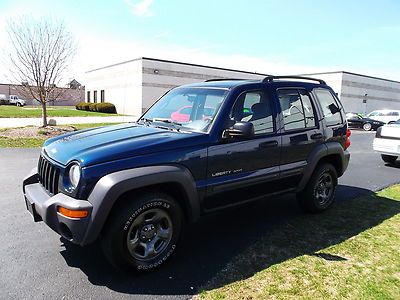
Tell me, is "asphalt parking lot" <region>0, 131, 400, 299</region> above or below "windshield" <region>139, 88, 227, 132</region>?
below

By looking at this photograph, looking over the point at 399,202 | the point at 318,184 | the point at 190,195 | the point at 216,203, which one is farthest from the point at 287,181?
the point at 399,202

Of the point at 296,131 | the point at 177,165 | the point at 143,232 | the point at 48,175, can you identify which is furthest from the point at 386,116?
the point at 48,175

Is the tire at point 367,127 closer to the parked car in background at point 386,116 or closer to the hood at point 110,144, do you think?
the parked car in background at point 386,116

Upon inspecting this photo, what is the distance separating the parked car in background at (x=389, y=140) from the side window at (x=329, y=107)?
5237 mm

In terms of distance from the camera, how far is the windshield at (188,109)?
3.88m

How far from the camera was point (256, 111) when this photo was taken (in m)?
4.20

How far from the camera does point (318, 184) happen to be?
204 inches

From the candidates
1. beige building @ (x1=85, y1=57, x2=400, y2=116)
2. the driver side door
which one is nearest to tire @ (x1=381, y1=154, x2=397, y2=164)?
the driver side door

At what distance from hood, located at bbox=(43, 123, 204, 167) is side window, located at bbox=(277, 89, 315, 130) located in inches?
58.3

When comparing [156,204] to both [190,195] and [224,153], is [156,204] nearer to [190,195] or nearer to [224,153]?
[190,195]

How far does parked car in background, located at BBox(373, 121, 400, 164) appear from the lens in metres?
9.62

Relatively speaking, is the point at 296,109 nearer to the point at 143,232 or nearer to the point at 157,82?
the point at 143,232

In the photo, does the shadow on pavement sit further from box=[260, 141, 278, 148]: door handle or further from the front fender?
box=[260, 141, 278, 148]: door handle

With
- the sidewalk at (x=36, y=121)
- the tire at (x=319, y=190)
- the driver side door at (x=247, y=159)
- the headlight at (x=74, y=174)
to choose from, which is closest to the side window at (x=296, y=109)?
the driver side door at (x=247, y=159)
